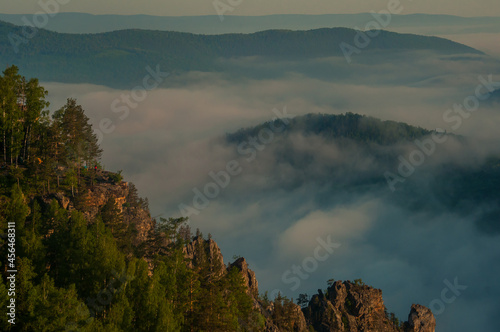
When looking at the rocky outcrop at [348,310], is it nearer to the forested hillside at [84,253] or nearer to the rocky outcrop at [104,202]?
the forested hillside at [84,253]

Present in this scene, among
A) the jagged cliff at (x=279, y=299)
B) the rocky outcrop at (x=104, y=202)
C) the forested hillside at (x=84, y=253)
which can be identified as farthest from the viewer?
the jagged cliff at (x=279, y=299)

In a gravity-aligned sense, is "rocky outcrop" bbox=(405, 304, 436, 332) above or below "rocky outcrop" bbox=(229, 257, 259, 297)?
below

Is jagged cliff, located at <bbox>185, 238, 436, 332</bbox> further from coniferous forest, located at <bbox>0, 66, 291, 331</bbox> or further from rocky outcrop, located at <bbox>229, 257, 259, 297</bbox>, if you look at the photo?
coniferous forest, located at <bbox>0, 66, 291, 331</bbox>

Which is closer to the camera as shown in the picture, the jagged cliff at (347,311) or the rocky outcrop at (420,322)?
the jagged cliff at (347,311)

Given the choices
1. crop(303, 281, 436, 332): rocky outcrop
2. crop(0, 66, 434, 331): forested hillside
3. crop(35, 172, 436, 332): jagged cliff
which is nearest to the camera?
crop(0, 66, 434, 331): forested hillside

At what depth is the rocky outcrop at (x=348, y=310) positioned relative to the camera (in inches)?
5640

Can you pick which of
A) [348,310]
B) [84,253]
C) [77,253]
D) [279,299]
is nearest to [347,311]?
[348,310]

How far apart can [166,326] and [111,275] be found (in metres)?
9.43

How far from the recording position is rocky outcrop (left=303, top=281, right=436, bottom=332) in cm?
14325

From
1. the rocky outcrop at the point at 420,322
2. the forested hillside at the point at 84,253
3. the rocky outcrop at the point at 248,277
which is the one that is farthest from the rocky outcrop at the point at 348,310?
the rocky outcrop at the point at 248,277

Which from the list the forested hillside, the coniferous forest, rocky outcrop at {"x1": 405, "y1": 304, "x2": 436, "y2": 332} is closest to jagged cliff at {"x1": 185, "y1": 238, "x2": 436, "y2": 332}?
rocky outcrop at {"x1": 405, "y1": 304, "x2": 436, "y2": 332}

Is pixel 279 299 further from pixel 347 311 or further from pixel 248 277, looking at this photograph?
pixel 347 311

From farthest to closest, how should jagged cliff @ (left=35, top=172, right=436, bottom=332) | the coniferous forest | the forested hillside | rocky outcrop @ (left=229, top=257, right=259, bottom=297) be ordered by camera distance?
rocky outcrop @ (left=229, top=257, right=259, bottom=297) → jagged cliff @ (left=35, top=172, right=436, bottom=332) → the forested hillside → the coniferous forest

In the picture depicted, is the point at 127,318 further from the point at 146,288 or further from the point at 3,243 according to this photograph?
the point at 3,243
